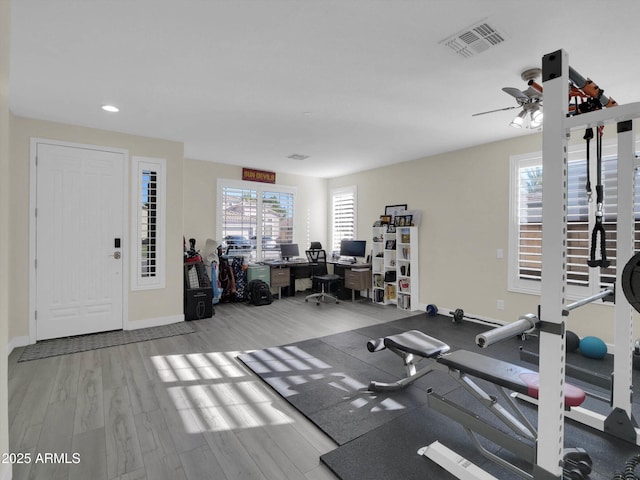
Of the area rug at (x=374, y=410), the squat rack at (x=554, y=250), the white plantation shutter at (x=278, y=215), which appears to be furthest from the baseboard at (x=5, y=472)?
the white plantation shutter at (x=278, y=215)

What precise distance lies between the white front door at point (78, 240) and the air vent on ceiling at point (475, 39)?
4.10m

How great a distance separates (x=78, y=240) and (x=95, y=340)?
125cm

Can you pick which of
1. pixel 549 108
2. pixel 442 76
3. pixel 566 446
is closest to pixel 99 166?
pixel 442 76

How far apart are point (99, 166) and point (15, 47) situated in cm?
191

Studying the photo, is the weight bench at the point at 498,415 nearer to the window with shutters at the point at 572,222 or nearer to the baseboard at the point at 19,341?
the window with shutters at the point at 572,222

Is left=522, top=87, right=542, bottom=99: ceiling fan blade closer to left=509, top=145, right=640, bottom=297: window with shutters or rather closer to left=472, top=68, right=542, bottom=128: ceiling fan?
left=472, top=68, right=542, bottom=128: ceiling fan

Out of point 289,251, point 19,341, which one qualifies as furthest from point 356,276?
point 19,341

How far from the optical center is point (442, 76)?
2695 millimetres

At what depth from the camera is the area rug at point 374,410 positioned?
6.01ft

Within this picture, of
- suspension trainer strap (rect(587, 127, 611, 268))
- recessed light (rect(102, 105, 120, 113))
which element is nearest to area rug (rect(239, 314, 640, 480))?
suspension trainer strap (rect(587, 127, 611, 268))

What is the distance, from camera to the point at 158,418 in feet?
7.46

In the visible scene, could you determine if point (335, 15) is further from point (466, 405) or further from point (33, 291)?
point (33, 291)

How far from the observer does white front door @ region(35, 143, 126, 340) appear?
148 inches

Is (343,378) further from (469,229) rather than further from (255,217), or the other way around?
(255,217)
